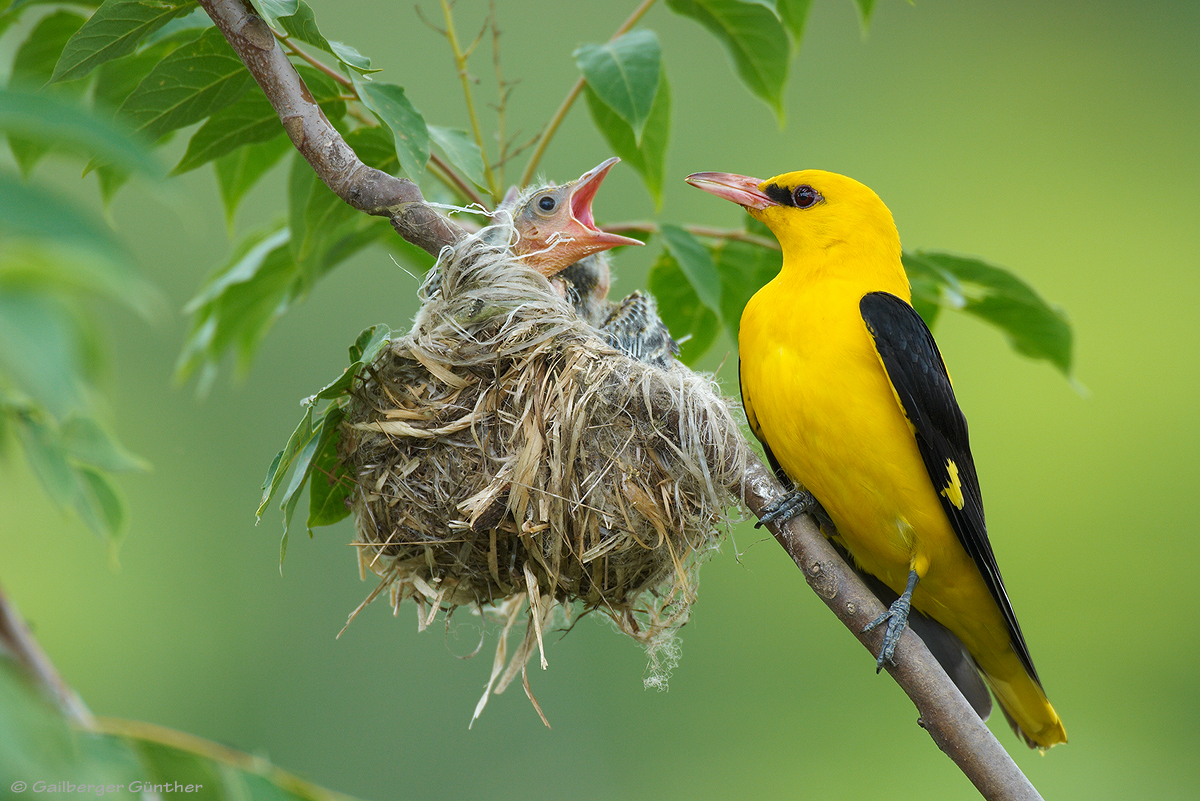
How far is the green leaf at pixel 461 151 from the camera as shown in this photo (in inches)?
85.3

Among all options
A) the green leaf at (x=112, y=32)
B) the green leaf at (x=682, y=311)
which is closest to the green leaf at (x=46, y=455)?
the green leaf at (x=112, y=32)

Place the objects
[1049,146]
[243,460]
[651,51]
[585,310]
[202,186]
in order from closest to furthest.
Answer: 1. [651,51]
2. [585,310]
3. [243,460]
4. [202,186]
5. [1049,146]

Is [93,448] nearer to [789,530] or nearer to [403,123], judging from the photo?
[403,123]

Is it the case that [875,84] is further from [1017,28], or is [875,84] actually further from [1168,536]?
[1168,536]

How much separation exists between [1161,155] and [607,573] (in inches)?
430

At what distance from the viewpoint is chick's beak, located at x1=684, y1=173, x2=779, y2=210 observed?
302 centimetres

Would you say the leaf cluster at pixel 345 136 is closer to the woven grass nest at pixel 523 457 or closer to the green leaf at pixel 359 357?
the green leaf at pixel 359 357

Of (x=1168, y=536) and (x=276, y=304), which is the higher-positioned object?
(x=276, y=304)

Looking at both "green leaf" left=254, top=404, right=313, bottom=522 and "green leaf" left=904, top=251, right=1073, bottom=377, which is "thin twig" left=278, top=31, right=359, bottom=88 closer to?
"green leaf" left=254, top=404, right=313, bottom=522

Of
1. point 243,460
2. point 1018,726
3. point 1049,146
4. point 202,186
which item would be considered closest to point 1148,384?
point 1049,146

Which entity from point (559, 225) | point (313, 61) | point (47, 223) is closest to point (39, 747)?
point (47, 223)

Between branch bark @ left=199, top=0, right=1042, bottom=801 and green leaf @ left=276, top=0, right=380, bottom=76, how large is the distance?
0.11m

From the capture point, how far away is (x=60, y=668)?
317 inches

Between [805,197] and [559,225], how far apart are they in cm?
81
